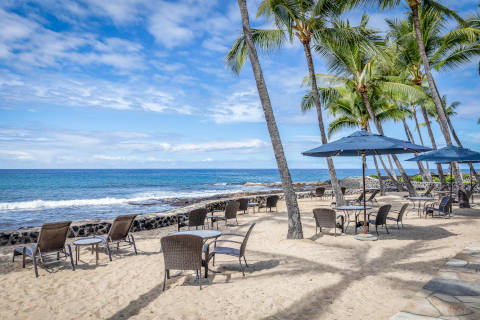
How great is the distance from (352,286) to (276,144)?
3544 mm

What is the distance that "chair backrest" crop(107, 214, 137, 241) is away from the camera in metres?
6.07

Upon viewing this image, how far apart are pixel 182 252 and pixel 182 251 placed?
2 cm

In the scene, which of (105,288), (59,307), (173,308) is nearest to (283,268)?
(173,308)

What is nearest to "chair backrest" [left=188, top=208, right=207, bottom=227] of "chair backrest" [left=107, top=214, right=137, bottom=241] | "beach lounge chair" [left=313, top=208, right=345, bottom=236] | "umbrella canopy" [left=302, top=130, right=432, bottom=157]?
"chair backrest" [left=107, top=214, right=137, bottom=241]

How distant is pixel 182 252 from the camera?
408 cm

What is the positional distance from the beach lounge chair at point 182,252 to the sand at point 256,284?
1.11 feet

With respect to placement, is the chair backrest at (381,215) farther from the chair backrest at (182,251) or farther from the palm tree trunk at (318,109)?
the chair backrest at (182,251)

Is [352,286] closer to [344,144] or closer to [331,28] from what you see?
[344,144]

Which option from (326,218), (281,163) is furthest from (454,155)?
(281,163)

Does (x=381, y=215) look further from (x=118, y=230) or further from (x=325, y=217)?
(x=118, y=230)

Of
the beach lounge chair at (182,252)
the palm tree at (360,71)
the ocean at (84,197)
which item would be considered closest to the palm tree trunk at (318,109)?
the palm tree at (360,71)

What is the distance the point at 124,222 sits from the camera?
623 centimetres

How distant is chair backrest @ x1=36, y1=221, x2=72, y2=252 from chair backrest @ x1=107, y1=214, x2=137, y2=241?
0.86m

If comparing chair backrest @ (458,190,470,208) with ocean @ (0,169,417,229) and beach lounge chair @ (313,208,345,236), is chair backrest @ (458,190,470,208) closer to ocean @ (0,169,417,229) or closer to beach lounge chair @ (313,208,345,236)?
beach lounge chair @ (313,208,345,236)
